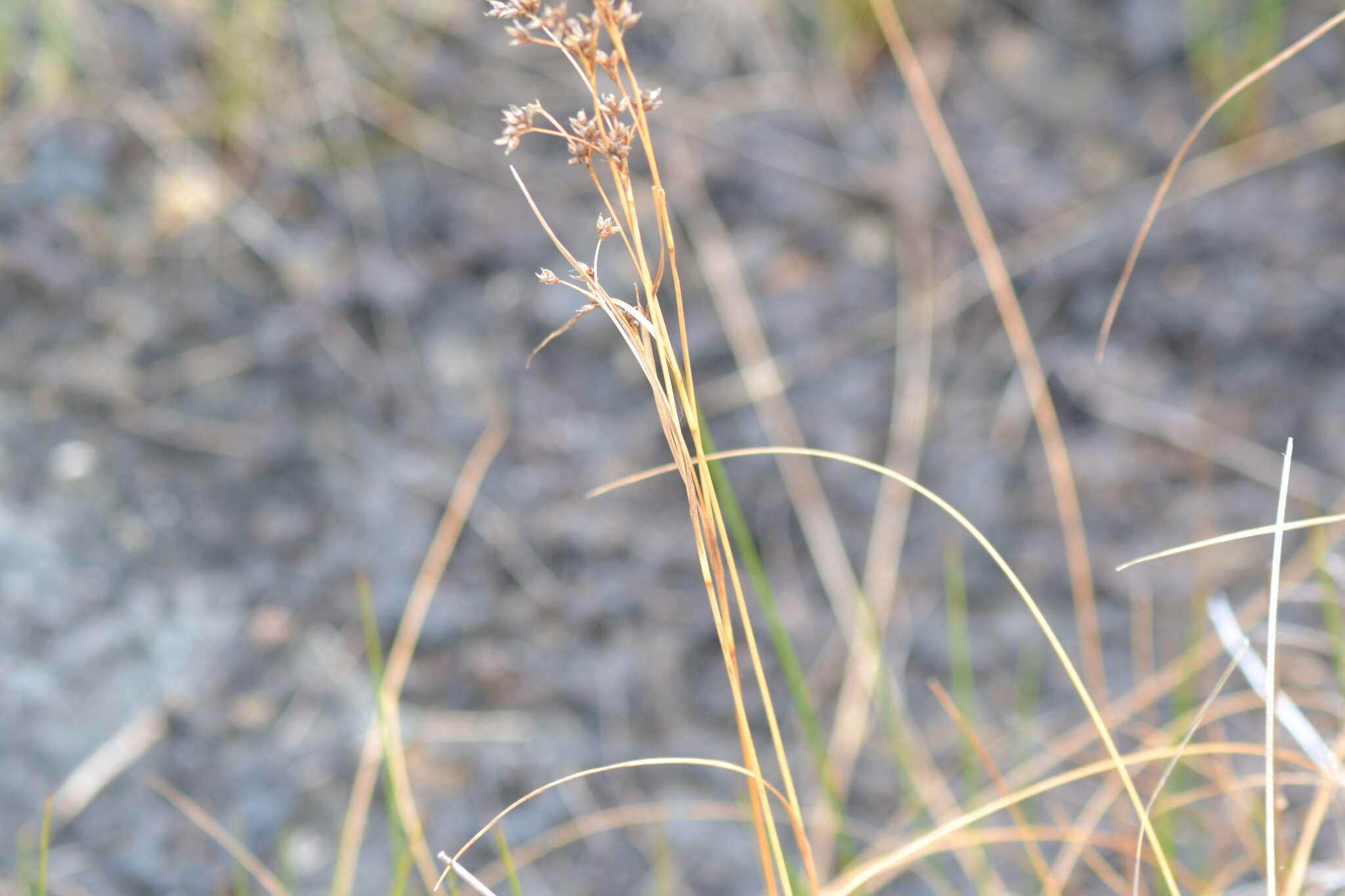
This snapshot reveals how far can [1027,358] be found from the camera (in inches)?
34.5

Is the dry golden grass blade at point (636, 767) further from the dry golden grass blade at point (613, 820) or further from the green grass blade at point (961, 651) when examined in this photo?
the green grass blade at point (961, 651)

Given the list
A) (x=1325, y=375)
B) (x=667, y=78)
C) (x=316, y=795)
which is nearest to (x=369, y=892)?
(x=316, y=795)

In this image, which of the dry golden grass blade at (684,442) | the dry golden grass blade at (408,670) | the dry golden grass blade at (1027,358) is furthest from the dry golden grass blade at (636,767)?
the dry golden grass blade at (1027,358)

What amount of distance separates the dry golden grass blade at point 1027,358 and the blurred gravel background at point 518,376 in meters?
0.02

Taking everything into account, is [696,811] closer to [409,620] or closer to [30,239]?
[409,620]

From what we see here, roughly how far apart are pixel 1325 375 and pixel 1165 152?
0.26 m

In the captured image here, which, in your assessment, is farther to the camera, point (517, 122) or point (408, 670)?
point (408, 670)

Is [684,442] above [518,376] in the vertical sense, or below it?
above

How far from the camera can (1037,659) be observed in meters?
0.82

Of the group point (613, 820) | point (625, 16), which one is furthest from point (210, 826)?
point (625, 16)

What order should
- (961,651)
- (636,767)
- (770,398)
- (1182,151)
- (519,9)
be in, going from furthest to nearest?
(770,398)
(636,767)
(961,651)
(1182,151)
(519,9)

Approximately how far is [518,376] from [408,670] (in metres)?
0.30

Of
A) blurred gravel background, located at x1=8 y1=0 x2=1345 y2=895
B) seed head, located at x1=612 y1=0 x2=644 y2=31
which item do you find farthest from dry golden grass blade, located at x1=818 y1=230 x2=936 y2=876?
seed head, located at x1=612 y1=0 x2=644 y2=31

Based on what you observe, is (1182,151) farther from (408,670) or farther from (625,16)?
(408,670)
